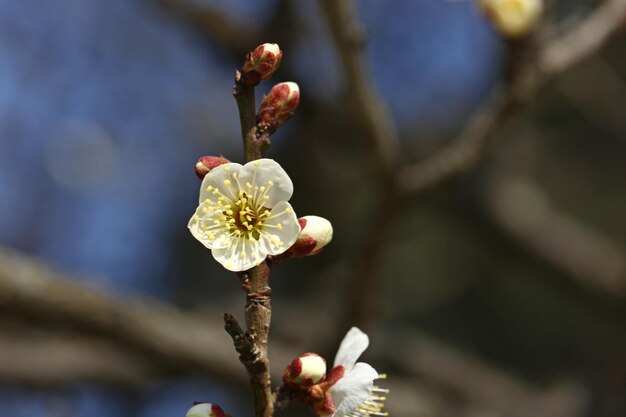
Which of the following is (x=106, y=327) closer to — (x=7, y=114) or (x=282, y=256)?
(x=7, y=114)

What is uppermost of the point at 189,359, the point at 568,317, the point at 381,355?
the point at 568,317

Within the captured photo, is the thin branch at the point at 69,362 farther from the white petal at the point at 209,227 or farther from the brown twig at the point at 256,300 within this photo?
the brown twig at the point at 256,300

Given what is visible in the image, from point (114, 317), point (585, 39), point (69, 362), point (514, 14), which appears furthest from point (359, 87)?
point (69, 362)

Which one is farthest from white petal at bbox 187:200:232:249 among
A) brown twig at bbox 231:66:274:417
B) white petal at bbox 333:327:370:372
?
white petal at bbox 333:327:370:372

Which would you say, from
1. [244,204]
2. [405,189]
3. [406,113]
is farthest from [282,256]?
[406,113]

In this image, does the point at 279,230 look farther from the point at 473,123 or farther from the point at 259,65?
the point at 473,123

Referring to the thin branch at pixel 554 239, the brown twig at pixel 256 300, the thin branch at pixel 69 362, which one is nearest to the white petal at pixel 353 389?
the brown twig at pixel 256 300
